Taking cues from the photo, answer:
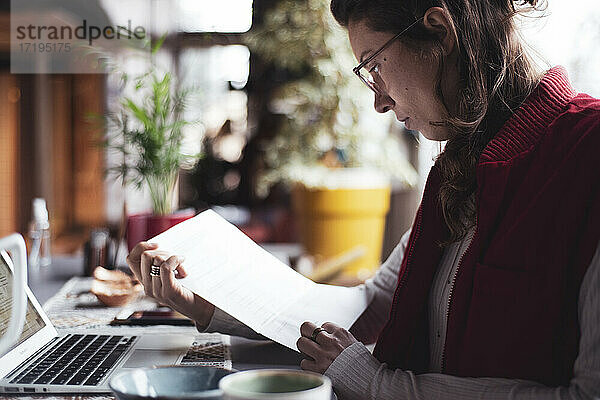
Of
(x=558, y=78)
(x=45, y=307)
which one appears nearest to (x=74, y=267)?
(x=45, y=307)

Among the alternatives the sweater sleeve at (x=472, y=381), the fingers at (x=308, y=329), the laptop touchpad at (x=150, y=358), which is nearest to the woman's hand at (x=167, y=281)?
the laptop touchpad at (x=150, y=358)

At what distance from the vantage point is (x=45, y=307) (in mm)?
1533

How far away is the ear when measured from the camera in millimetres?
994

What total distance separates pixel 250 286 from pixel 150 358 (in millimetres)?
216

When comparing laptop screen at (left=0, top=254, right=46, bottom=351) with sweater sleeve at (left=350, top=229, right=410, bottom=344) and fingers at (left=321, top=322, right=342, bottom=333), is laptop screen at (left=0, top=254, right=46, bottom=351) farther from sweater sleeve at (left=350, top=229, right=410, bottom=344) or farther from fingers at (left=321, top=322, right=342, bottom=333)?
sweater sleeve at (left=350, top=229, right=410, bottom=344)

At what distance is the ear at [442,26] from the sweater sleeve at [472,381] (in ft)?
1.22

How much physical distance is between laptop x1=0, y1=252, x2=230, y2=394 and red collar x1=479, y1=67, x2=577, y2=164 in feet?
1.75

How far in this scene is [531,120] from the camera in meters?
0.95

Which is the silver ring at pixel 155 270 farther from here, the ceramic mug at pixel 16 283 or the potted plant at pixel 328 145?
the potted plant at pixel 328 145

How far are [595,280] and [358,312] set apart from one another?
0.61 m

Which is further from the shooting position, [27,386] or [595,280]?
[27,386]

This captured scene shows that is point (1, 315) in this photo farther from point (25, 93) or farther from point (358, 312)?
point (25, 93)

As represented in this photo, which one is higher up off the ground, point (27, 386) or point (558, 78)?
point (558, 78)

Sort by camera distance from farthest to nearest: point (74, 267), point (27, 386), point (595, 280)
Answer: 1. point (74, 267)
2. point (27, 386)
3. point (595, 280)
